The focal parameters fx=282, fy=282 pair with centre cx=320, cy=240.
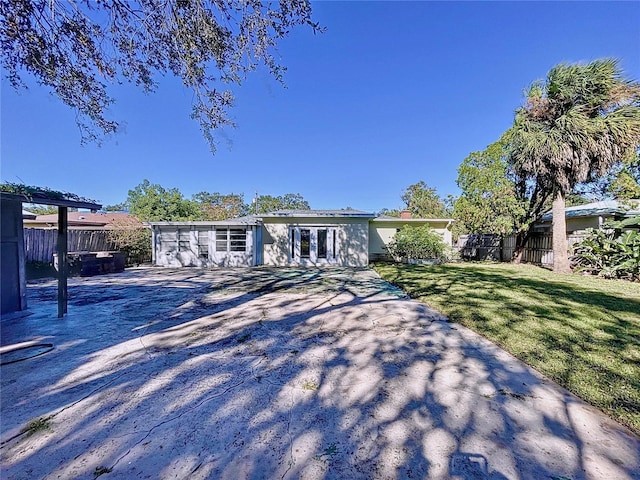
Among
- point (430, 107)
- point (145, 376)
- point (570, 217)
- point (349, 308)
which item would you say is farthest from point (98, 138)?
point (570, 217)

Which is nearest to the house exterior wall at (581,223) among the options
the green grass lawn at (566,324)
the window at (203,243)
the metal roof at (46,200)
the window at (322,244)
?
the green grass lawn at (566,324)

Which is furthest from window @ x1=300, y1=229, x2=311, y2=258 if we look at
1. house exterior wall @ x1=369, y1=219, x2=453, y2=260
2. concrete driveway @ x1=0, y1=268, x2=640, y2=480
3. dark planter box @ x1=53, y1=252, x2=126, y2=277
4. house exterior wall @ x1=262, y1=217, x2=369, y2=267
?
concrete driveway @ x1=0, y1=268, x2=640, y2=480

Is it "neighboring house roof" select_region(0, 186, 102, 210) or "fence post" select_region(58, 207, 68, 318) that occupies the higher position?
"neighboring house roof" select_region(0, 186, 102, 210)

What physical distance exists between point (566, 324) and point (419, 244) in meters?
10.1

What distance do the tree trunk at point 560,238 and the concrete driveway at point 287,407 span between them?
9.95 meters

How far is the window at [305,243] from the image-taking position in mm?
14312

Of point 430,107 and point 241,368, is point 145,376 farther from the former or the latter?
point 430,107

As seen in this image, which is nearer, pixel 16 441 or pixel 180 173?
pixel 16 441

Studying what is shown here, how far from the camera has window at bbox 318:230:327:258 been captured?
46.8 feet

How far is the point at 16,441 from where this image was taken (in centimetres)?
207

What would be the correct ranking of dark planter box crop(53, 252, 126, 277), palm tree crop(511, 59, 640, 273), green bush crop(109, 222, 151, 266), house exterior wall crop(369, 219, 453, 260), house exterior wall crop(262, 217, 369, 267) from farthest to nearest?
house exterior wall crop(369, 219, 453, 260) < house exterior wall crop(262, 217, 369, 267) < green bush crop(109, 222, 151, 266) < dark planter box crop(53, 252, 126, 277) < palm tree crop(511, 59, 640, 273)

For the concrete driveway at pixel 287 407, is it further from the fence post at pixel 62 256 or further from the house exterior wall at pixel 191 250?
the house exterior wall at pixel 191 250

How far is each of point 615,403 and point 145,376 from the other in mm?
4589

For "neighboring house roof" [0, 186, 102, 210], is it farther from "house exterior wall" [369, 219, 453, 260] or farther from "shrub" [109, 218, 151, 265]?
"house exterior wall" [369, 219, 453, 260]
